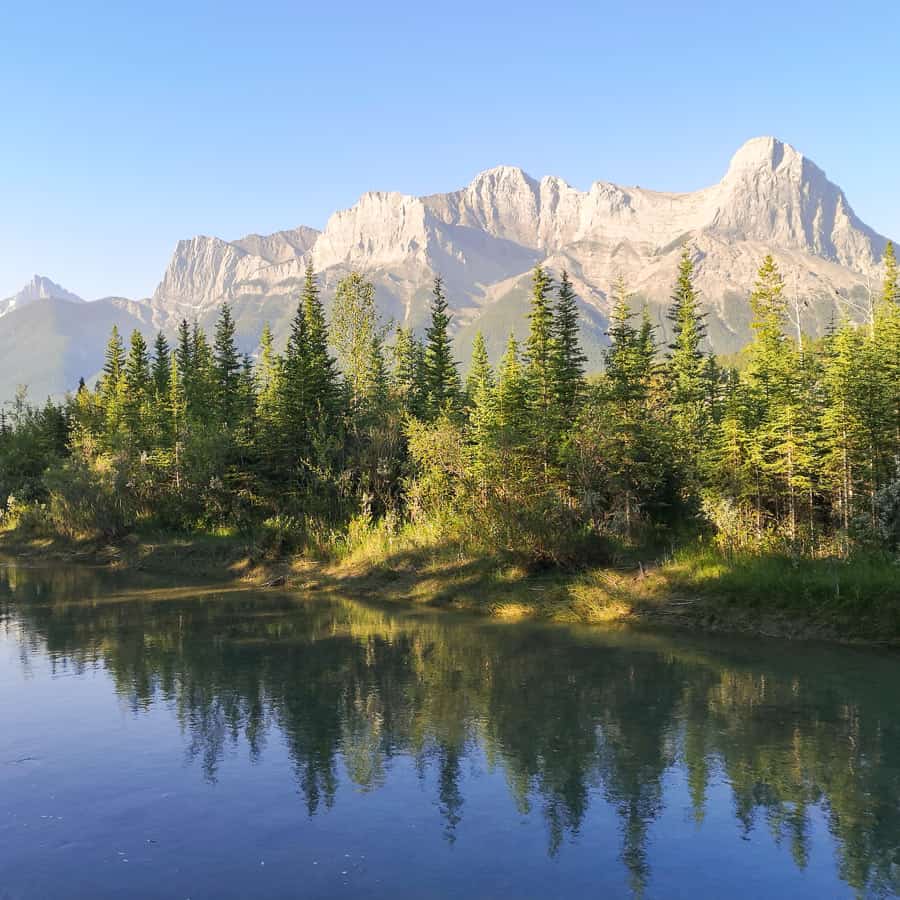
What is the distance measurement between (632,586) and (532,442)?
426 inches

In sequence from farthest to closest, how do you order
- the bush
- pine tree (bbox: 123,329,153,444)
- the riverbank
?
pine tree (bbox: 123,329,153,444)
the bush
the riverbank

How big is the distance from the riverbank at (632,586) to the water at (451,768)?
1932 mm

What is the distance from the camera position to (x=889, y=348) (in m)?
37.8

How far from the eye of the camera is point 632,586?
3359cm

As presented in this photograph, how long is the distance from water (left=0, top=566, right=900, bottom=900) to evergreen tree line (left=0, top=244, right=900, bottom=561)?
9.72m


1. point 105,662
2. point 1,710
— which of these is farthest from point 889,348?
point 1,710

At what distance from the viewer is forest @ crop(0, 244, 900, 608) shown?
113 feet

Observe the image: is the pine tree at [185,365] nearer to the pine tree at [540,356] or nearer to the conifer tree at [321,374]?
the conifer tree at [321,374]

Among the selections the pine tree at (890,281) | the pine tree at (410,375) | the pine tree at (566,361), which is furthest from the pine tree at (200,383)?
the pine tree at (890,281)

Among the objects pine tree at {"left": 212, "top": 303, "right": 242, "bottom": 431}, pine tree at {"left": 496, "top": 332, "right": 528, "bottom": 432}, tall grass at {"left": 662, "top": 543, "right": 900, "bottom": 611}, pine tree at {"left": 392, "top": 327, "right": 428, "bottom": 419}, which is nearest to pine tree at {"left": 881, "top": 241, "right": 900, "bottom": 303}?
pine tree at {"left": 496, "top": 332, "right": 528, "bottom": 432}

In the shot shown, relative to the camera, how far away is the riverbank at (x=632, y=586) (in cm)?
2767

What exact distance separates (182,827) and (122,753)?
4916mm

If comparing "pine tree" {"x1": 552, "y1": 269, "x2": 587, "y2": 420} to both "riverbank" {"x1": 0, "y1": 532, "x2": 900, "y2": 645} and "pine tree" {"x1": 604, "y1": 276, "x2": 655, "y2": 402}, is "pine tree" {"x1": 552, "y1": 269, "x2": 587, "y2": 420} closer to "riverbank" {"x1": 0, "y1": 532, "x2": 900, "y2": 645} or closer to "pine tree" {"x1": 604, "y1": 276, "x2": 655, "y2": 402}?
"pine tree" {"x1": 604, "y1": 276, "x2": 655, "y2": 402}

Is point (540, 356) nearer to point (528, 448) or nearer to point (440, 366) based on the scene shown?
point (528, 448)
